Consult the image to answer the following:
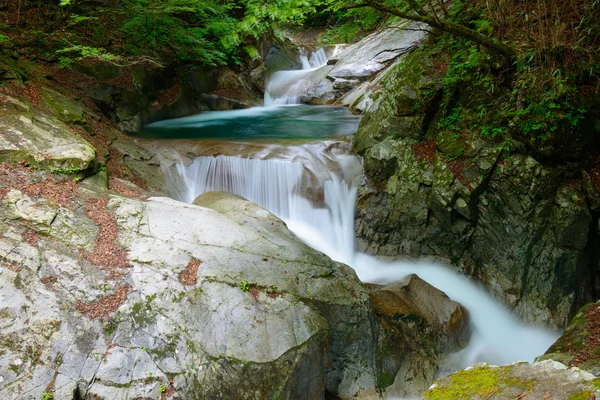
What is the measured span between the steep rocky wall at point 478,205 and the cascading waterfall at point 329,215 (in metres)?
0.26

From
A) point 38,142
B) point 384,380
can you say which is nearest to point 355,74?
point 38,142

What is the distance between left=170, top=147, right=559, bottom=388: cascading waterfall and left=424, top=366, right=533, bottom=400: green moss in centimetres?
485

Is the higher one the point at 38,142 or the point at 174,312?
the point at 38,142

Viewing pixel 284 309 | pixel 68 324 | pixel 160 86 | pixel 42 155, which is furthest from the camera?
pixel 160 86

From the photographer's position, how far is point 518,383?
1943 millimetres

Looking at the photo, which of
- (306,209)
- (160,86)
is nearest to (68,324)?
(306,209)

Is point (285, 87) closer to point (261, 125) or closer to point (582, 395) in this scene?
point (261, 125)

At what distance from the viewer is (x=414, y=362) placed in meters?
5.27

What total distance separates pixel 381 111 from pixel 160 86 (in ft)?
26.5

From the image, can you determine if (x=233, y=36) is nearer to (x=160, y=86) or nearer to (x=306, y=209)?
(x=306, y=209)

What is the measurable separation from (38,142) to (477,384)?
610 cm

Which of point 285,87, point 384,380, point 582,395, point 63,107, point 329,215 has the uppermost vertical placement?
point 285,87

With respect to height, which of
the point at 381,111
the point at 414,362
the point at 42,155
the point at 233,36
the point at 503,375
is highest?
the point at 233,36

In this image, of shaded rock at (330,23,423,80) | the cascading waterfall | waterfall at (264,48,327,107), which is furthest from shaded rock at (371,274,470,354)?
waterfall at (264,48,327,107)
